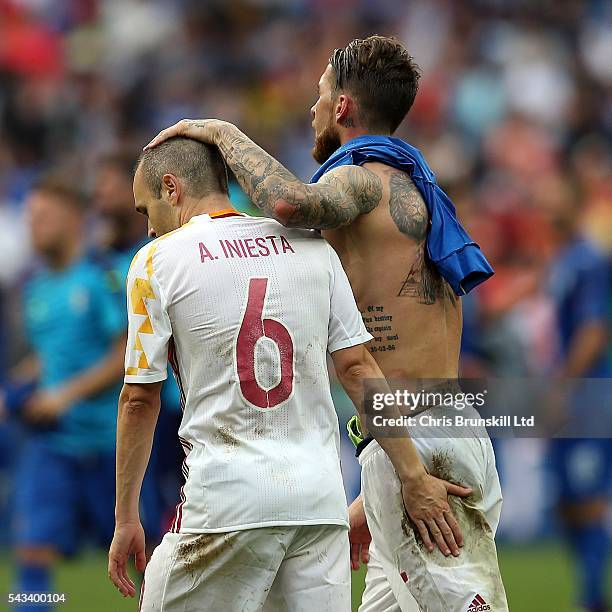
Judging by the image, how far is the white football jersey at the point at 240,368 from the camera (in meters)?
3.66

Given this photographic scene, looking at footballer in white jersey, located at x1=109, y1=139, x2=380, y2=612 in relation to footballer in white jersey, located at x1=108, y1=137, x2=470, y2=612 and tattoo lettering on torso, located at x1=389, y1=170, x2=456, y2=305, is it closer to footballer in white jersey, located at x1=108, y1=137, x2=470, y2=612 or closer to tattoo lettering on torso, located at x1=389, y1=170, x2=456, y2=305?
footballer in white jersey, located at x1=108, y1=137, x2=470, y2=612

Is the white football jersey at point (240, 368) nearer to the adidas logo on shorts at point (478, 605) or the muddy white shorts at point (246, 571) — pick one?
the muddy white shorts at point (246, 571)

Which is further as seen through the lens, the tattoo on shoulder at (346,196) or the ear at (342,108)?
the ear at (342,108)

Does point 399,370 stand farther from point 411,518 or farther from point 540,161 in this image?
point 540,161

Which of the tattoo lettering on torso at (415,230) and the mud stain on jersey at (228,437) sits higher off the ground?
the tattoo lettering on torso at (415,230)

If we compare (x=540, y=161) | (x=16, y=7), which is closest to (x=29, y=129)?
(x=16, y=7)

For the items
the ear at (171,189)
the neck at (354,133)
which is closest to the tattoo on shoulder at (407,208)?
the neck at (354,133)

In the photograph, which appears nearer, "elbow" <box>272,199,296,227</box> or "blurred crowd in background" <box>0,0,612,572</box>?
"elbow" <box>272,199,296,227</box>

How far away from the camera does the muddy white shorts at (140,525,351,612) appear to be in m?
3.65

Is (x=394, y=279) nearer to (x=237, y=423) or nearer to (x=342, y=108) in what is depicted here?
(x=342, y=108)

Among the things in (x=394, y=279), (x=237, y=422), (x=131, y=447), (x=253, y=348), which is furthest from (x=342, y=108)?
(x=131, y=447)

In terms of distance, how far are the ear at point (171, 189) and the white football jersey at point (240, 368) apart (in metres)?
0.19

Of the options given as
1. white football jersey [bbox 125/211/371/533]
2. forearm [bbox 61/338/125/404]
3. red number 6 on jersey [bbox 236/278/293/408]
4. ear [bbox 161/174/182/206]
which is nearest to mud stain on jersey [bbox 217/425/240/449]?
white football jersey [bbox 125/211/371/533]

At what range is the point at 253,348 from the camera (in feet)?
12.2
